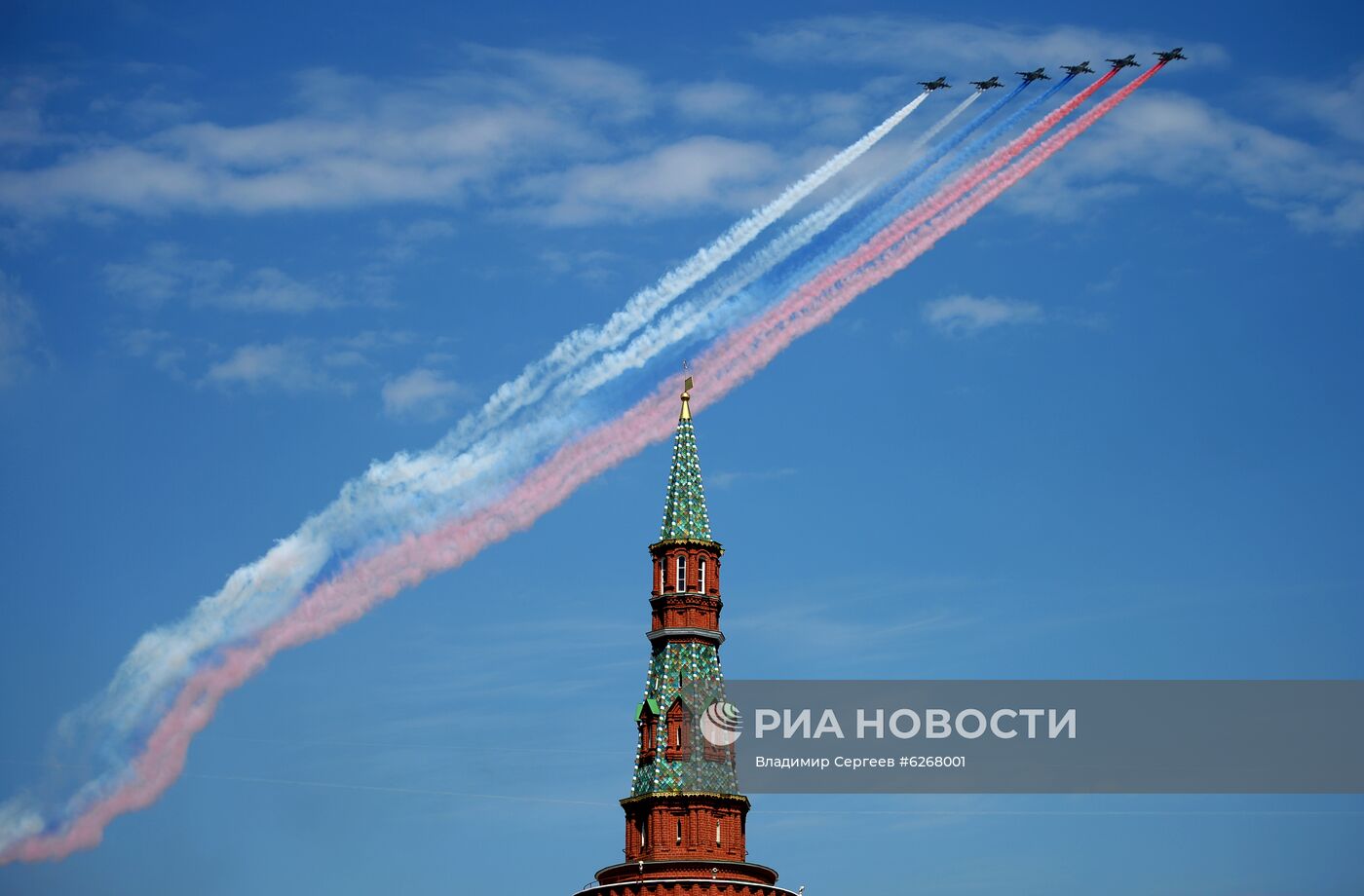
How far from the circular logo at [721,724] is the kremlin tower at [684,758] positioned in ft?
0.28

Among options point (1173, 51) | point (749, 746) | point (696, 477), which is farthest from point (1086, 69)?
point (749, 746)

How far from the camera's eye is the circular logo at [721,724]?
143375 mm

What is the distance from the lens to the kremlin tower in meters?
140

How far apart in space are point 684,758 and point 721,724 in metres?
3.32

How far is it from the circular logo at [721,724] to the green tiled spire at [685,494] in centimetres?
1127

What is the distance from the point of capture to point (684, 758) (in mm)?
142500

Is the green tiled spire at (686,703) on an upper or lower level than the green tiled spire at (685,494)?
lower

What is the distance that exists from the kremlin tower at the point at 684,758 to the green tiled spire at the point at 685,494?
0.29 ft

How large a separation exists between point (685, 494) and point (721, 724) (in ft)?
51.1

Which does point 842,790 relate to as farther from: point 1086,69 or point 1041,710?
point 1086,69

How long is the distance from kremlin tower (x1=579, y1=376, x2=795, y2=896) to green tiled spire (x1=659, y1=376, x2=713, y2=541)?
0.09 meters

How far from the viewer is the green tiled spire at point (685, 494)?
148500 millimetres

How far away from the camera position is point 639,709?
473 ft

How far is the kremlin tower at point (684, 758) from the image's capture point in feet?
460
